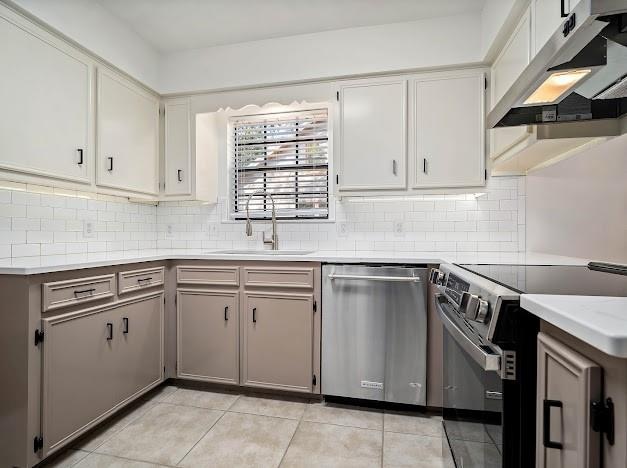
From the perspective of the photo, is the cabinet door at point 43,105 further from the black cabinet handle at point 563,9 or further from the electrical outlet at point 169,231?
the black cabinet handle at point 563,9

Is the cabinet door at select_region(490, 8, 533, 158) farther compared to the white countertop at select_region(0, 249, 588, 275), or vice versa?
the cabinet door at select_region(490, 8, 533, 158)

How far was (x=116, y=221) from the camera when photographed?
111 inches

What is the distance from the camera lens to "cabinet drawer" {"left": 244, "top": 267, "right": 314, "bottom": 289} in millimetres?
2285

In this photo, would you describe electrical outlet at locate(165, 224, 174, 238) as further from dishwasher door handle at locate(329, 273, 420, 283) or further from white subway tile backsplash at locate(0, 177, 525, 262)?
dishwasher door handle at locate(329, 273, 420, 283)

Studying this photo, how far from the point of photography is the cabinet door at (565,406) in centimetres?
68

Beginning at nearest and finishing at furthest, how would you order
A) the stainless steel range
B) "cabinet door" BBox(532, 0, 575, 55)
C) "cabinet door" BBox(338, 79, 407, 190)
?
the stainless steel range
"cabinet door" BBox(532, 0, 575, 55)
"cabinet door" BBox(338, 79, 407, 190)

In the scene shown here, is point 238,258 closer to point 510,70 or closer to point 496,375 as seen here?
point 496,375

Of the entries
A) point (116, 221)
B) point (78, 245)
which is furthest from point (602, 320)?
point (116, 221)

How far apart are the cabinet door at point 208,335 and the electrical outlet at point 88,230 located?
2.60ft

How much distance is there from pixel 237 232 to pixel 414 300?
1659 millimetres

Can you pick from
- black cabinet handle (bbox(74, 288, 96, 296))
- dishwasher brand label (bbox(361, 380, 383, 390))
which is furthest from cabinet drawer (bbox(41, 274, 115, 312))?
dishwasher brand label (bbox(361, 380, 383, 390))

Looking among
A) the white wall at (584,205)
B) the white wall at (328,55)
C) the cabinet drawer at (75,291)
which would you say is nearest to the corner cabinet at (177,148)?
the white wall at (328,55)

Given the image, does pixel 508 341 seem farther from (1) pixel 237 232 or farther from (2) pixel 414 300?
(1) pixel 237 232

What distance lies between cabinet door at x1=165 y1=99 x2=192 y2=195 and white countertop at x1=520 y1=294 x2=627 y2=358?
2.67m
